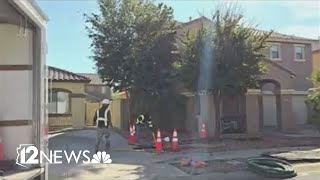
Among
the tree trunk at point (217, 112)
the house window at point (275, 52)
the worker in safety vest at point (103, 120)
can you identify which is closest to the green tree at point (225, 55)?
the tree trunk at point (217, 112)

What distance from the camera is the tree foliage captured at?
74.3 feet

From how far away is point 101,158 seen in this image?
14.3 metres

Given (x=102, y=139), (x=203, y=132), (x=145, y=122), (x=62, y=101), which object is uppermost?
(x=62, y=101)

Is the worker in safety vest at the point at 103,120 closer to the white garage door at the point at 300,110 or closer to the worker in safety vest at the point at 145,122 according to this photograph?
the worker in safety vest at the point at 145,122

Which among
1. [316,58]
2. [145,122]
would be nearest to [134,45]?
[145,122]

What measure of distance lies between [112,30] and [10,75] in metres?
18.9

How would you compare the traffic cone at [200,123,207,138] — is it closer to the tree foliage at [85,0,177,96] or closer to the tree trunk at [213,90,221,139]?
the tree trunk at [213,90,221,139]

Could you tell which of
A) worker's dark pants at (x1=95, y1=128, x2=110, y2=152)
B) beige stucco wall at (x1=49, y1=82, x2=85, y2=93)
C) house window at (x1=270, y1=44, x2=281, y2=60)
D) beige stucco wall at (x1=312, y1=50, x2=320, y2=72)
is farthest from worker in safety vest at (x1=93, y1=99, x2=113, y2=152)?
beige stucco wall at (x1=312, y1=50, x2=320, y2=72)

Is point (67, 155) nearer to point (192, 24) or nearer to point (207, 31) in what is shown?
point (207, 31)

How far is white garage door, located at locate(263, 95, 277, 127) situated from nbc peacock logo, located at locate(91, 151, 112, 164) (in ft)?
59.8

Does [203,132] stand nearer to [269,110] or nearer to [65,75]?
[65,75]

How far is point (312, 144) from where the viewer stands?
18.3m

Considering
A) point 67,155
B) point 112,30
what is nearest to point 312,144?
point 67,155

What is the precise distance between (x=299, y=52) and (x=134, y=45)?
1569 centimetres
